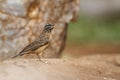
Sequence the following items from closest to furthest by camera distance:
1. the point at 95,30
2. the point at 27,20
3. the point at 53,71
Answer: the point at 53,71
the point at 27,20
the point at 95,30

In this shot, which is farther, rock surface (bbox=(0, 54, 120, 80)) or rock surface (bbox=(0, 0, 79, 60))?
rock surface (bbox=(0, 0, 79, 60))

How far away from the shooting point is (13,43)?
41.0ft


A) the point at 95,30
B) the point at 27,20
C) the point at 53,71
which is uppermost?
the point at 27,20

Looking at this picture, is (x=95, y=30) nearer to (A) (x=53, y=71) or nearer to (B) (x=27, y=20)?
(B) (x=27, y=20)

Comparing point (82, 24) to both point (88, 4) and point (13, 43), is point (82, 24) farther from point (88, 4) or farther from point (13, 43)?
point (13, 43)

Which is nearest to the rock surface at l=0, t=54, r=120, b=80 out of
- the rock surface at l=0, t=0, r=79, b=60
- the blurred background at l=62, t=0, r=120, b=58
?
the rock surface at l=0, t=0, r=79, b=60

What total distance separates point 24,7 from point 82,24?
11.8 metres

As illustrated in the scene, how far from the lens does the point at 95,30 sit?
23062mm

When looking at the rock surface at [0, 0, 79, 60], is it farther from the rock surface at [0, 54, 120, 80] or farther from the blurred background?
the blurred background

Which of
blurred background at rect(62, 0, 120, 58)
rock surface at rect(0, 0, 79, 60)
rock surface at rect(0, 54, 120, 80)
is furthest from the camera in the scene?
blurred background at rect(62, 0, 120, 58)

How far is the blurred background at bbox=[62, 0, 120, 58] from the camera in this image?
21.2m

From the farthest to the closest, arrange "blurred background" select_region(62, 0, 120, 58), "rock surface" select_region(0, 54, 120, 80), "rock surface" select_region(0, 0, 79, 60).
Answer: "blurred background" select_region(62, 0, 120, 58) → "rock surface" select_region(0, 0, 79, 60) → "rock surface" select_region(0, 54, 120, 80)

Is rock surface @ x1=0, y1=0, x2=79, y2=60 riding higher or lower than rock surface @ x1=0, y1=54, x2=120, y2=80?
higher

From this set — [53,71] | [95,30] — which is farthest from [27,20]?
[95,30]
